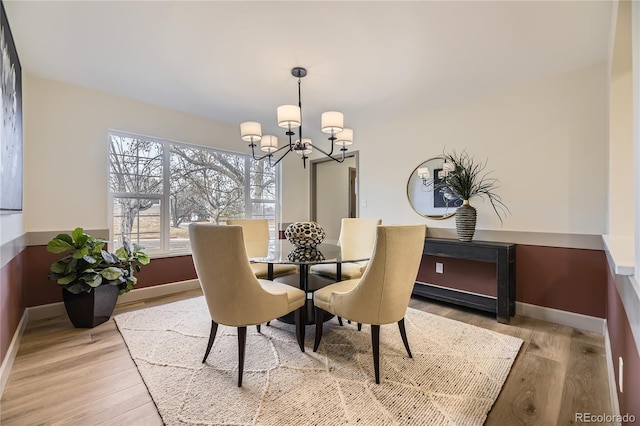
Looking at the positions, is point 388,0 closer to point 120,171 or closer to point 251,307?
point 251,307

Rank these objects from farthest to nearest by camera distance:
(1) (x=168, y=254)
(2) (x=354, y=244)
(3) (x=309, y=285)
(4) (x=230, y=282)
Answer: (1) (x=168, y=254) < (2) (x=354, y=244) < (3) (x=309, y=285) < (4) (x=230, y=282)

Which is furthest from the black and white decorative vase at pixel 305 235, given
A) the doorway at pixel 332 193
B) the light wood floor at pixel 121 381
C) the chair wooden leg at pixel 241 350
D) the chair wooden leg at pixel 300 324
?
the doorway at pixel 332 193

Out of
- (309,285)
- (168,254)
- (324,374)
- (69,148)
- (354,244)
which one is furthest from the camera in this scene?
(168,254)

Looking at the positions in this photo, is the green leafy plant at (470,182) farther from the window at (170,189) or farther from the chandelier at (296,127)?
the window at (170,189)

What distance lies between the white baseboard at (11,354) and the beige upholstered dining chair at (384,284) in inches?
78.6

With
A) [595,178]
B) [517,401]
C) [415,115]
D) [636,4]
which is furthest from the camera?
[415,115]

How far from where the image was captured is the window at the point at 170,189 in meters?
3.22

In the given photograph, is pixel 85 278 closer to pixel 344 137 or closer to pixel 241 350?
pixel 241 350

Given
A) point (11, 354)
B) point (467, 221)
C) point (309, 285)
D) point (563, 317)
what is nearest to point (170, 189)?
point (11, 354)

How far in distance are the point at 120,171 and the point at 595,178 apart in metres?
4.72

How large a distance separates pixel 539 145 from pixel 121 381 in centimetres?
383

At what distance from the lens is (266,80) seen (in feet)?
8.82

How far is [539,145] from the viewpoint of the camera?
8.75 ft

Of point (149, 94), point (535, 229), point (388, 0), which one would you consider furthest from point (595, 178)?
point (149, 94)
